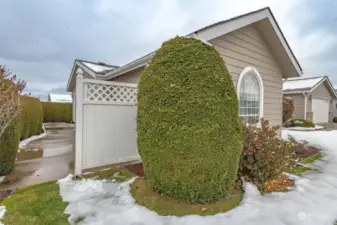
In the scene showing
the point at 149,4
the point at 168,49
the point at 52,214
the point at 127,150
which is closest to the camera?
the point at 52,214

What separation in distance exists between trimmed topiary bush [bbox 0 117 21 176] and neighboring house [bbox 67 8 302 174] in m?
1.42

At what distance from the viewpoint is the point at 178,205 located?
307cm

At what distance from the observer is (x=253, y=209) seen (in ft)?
9.97

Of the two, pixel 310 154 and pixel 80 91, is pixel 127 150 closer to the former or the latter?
pixel 80 91

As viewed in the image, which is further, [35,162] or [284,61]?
[284,61]

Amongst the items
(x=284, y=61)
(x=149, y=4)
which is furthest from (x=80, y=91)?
(x=284, y=61)

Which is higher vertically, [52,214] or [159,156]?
[159,156]

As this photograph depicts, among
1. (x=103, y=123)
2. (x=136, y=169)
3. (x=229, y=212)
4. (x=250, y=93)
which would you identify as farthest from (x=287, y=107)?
(x=229, y=212)

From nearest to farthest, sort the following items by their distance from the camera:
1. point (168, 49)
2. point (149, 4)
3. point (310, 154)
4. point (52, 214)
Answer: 1. point (52, 214)
2. point (168, 49)
3. point (310, 154)
4. point (149, 4)

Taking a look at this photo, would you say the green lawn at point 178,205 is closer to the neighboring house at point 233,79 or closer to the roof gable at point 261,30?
the neighboring house at point 233,79

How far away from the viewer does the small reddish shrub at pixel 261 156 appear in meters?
3.88

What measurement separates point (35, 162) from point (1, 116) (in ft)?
7.17

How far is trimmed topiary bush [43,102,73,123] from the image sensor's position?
60.1ft

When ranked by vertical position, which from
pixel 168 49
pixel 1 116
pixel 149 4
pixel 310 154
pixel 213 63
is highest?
pixel 149 4
